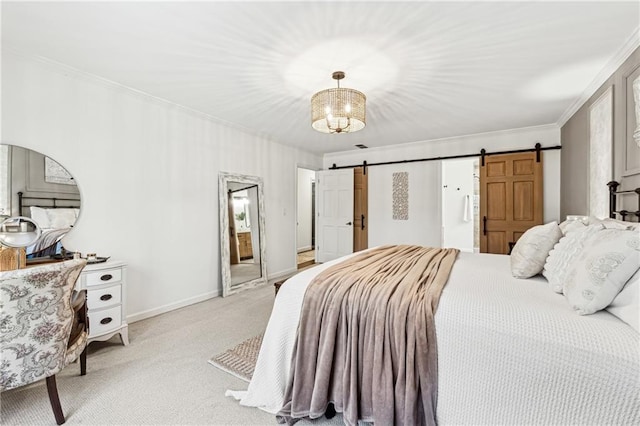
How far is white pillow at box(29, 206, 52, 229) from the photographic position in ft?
7.46

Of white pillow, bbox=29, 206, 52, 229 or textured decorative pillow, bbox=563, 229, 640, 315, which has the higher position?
white pillow, bbox=29, 206, 52, 229

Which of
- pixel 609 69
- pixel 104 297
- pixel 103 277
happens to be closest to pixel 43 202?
pixel 103 277

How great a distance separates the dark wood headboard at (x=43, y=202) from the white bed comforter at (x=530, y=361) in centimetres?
308

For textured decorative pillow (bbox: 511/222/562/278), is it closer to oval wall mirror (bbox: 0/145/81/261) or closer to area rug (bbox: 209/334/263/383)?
area rug (bbox: 209/334/263/383)

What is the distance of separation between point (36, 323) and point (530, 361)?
7.74ft

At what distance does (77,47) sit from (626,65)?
4263mm

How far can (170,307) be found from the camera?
3301 mm

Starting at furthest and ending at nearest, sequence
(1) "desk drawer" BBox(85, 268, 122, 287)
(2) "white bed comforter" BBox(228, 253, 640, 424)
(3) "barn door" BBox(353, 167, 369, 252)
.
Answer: (3) "barn door" BBox(353, 167, 369, 252) < (1) "desk drawer" BBox(85, 268, 122, 287) < (2) "white bed comforter" BBox(228, 253, 640, 424)

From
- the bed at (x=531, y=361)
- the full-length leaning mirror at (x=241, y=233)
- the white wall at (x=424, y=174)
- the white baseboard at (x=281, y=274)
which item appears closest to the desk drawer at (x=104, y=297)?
the full-length leaning mirror at (x=241, y=233)

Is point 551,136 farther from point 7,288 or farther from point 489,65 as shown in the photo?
point 7,288

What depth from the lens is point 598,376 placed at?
1010mm

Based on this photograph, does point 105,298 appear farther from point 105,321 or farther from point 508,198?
point 508,198

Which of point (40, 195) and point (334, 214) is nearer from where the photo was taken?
point (40, 195)

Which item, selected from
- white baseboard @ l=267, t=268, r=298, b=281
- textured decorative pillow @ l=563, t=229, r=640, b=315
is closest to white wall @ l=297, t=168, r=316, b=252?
white baseboard @ l=267, t=268, r=298, b=281
